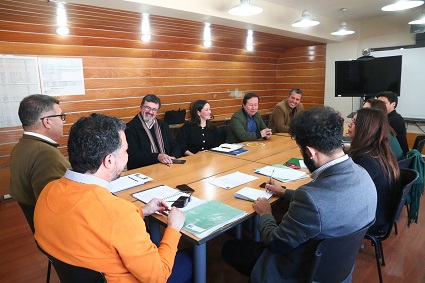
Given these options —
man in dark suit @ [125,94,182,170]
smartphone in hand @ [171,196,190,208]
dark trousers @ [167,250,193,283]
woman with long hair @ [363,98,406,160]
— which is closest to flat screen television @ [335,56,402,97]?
woman with long hair @ [363,98,406,160]

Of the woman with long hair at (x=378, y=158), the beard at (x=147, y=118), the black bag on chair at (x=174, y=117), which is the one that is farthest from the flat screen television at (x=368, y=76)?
the beard at (x=147, y=118)

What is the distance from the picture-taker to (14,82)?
3592 millimetres

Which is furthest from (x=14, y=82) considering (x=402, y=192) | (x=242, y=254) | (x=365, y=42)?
(x=365, y=42)

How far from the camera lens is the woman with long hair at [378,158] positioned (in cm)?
184

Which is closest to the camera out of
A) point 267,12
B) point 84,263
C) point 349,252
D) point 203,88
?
point 84,263

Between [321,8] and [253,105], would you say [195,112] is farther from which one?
[321,8]

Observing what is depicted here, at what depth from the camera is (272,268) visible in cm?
133

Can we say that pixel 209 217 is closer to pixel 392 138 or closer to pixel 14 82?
pixel 392 138

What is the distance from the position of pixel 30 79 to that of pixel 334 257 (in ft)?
13.2

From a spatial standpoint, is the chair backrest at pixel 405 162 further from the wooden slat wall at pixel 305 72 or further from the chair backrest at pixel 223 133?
the wooden slat wall at pixel 305 72

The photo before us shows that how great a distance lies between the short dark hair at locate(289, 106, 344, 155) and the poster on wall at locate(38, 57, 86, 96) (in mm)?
3678

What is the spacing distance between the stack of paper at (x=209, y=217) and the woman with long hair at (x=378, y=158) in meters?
0.94

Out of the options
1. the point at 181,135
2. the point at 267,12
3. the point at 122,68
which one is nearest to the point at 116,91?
the point at 122,68

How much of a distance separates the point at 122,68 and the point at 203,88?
1.78 meters
